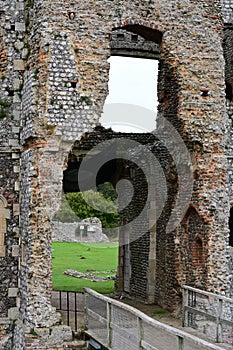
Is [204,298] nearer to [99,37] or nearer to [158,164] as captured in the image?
[158,164]

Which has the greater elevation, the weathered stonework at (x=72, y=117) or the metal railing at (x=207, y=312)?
the weathered stonework at (x=72, y=117)

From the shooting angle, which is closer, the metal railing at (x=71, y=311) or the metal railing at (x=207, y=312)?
the metal railing at (x=207, y=312)

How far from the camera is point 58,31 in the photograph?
1313 cm

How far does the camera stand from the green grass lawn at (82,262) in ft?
71.2

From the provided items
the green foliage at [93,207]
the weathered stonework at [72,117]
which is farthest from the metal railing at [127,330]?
the green foliage at [93,207]

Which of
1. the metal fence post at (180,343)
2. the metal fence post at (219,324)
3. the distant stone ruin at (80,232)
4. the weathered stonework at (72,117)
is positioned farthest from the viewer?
the distant stone ruin at (80,232)

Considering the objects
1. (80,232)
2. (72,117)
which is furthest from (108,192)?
(72,117)

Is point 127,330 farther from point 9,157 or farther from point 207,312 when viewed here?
point 9,157

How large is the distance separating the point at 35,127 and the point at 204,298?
207 inches

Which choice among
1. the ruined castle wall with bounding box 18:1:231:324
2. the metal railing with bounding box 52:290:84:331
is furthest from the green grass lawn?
the ruined castle wall with bounding box 18:1:231:324

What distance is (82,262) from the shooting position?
29.0 meters

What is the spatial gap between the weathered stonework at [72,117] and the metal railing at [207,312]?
0.39m

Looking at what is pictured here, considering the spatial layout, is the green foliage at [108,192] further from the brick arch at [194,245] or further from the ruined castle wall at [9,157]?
the ruined castle wall at [9,157]

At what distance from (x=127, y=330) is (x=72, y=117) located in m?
4.72
